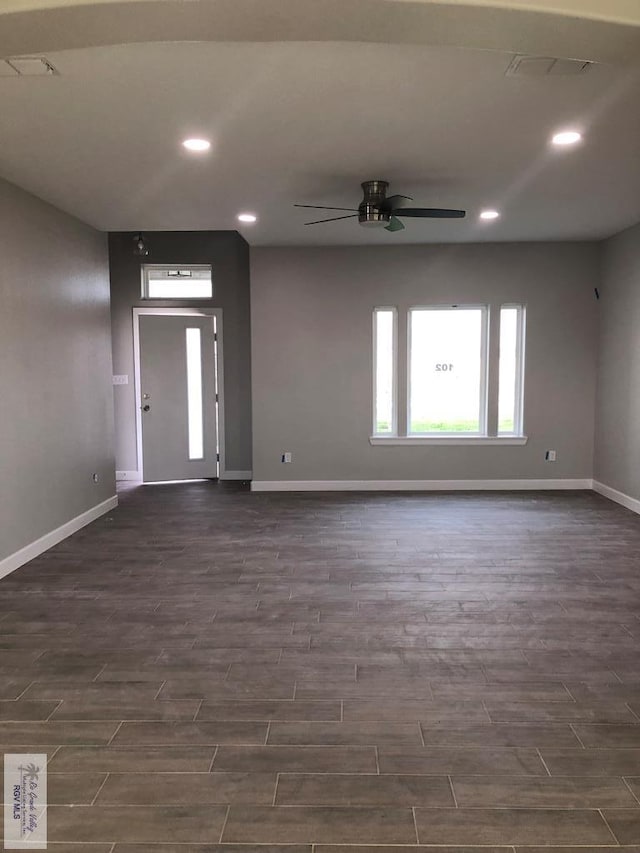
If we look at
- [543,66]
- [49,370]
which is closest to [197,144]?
[543,66]

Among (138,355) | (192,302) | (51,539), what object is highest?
(192,302)

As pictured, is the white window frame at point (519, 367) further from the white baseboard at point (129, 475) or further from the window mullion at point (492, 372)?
the white baseboard at point (129, 475)

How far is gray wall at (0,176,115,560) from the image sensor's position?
14.1ft

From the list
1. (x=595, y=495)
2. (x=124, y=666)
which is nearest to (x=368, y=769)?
(x=124, y=666)

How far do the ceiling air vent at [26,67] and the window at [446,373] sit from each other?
4.95 m

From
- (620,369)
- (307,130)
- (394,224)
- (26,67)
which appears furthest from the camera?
(620,369)

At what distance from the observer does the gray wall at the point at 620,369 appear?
585cm

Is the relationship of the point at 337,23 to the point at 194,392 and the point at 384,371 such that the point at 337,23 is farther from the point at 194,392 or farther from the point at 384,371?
the point at 194,392

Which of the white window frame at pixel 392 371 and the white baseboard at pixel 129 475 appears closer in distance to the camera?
the white window frame at pixel 392 371

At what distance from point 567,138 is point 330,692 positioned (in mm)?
3338

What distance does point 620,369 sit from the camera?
6.18 m

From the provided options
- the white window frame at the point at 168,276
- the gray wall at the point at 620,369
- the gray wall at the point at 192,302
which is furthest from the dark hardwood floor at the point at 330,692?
the white window frame at the point at 168,276

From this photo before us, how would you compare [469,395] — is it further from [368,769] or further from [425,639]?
[368,769]

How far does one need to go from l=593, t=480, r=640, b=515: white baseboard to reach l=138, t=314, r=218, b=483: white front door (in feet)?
15.4
